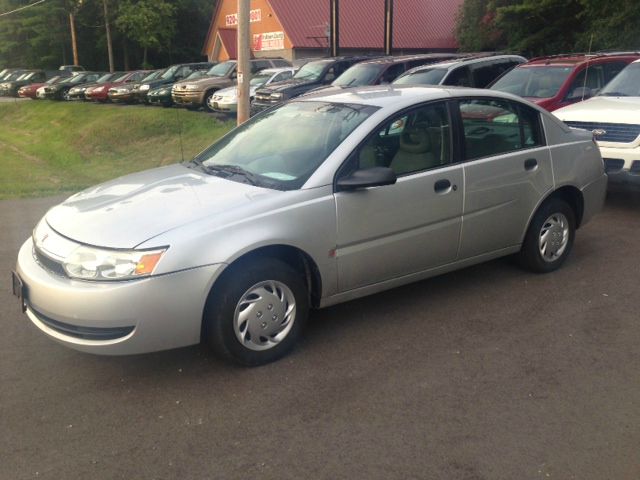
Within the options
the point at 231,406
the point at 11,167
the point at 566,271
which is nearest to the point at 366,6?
the point at 11,167

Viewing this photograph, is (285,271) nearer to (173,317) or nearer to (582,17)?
(173,317)

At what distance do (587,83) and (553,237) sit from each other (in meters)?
5.73

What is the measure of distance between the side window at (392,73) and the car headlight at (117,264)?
10.9m

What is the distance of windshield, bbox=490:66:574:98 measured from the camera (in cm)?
995

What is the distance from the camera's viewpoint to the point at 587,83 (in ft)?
33.4

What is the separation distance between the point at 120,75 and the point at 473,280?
2951cm

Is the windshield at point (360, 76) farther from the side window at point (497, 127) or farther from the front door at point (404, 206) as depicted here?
the front door at point (404, 206)

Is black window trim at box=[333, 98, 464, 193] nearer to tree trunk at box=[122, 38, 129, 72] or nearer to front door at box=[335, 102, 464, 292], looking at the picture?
front door at box=[335, 102, 464, 292]

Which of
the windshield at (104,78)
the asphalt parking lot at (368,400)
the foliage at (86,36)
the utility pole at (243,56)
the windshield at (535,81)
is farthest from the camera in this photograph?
the foliage at (86,36)

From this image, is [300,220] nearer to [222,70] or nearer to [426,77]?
[426,77]

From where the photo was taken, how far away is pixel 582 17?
2492 cm

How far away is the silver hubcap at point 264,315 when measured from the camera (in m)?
3.85

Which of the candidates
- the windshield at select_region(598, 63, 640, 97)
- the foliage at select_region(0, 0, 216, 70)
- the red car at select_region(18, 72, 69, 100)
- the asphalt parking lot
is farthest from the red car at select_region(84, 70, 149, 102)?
the asphalt parking lot

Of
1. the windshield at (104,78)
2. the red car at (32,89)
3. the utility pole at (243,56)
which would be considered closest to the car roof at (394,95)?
the utility pole at (243,56)
